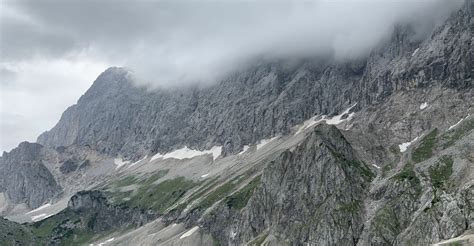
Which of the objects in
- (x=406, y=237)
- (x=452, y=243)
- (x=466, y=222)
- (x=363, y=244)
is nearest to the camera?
(x=452, y=243)

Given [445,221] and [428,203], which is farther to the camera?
[428,203]

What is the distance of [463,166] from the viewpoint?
197 meters

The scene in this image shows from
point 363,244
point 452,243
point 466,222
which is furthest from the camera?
point 363,244

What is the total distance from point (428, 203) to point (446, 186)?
9.98 metres

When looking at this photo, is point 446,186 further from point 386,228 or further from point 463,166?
point 386,228

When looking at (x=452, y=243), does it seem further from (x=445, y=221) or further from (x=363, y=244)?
(x=363, y=244)

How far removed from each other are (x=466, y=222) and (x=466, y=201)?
28.2ft

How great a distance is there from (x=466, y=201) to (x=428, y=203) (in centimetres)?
1735

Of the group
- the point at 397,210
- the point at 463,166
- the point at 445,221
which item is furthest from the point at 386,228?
the point at 463,166

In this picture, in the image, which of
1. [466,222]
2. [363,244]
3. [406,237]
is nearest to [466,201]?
[466,222]

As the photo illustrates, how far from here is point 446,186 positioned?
7411 inches

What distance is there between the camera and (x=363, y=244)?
192m

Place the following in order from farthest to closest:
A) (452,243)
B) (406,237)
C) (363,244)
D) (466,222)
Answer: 1. (363,244)
2. (406,237)
3. (466,222)
4. (452,243)

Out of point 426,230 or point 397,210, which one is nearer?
point 426,230
